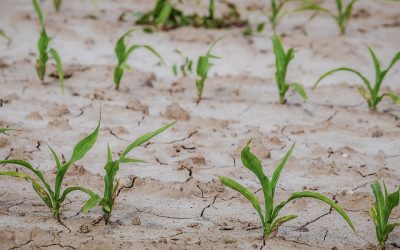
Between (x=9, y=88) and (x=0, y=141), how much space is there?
651mm

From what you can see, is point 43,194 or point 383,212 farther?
point 43,194

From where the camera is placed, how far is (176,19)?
3.82 metres

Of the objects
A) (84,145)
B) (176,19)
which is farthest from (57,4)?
(84,145)

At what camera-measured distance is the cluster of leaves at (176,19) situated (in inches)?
144

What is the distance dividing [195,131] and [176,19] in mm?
1662

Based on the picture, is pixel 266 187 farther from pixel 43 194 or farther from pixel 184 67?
pixel 184 67

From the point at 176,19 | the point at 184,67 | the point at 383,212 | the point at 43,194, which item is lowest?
the point at 43,194

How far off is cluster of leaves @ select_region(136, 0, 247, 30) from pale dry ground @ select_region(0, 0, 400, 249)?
4.3 inches

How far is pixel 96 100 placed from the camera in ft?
8.84

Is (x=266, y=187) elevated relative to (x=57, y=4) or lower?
lower

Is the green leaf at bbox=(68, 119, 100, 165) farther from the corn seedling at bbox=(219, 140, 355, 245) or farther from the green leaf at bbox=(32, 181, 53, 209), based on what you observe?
the corn seedling at bbox=(219, 140, 355, 245)

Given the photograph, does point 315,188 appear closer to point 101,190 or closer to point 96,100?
point 101,190

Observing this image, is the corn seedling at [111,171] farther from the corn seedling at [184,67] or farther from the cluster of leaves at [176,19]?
the cluster of leaves at [176,19]

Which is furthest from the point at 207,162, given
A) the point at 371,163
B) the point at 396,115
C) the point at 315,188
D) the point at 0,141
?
the point at 396,115
